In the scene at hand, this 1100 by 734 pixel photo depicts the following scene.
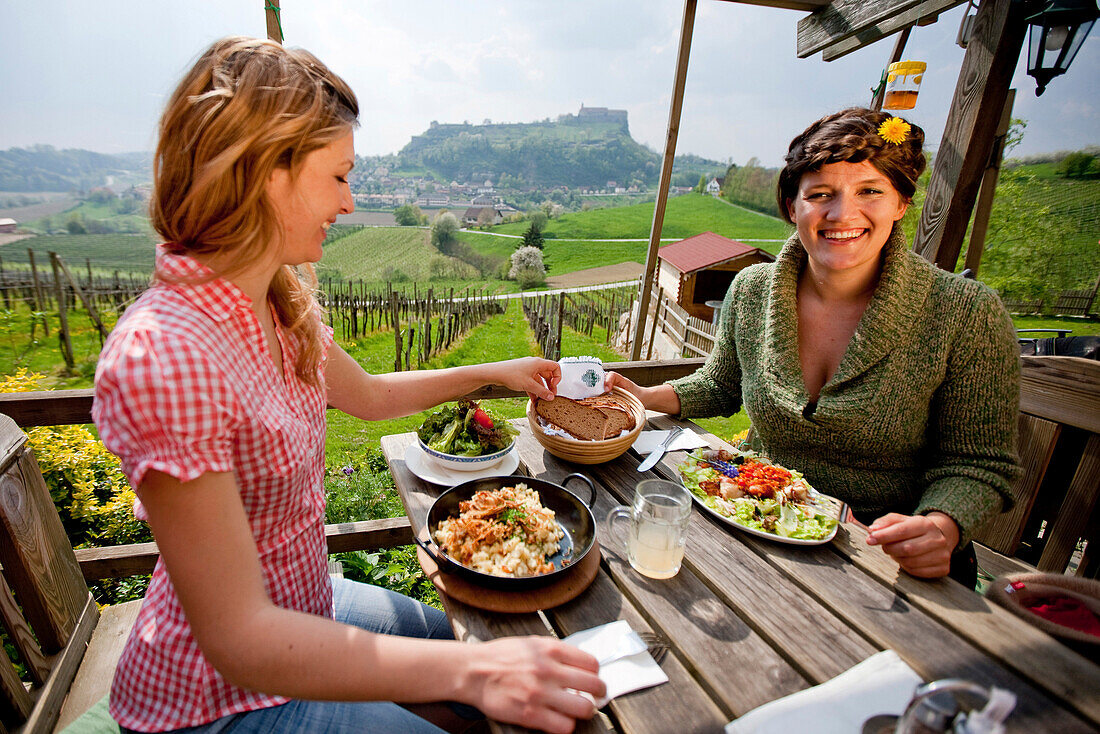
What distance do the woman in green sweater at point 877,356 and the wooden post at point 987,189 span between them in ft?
4.23

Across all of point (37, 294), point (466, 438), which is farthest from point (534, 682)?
point (37, 294)

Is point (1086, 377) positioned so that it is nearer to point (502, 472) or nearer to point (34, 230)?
point (502, 472)

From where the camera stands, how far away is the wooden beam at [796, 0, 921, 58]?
8.80 ft

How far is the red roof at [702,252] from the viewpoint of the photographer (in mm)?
16172

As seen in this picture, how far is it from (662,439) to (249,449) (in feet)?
4.50

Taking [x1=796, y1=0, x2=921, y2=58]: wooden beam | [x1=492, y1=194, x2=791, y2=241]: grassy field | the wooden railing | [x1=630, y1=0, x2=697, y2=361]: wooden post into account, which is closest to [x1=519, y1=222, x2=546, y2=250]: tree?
[x1=492, y1=194, x2=791, y2=241]: grassy field

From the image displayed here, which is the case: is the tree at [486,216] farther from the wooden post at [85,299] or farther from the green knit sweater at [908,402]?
the green knit sweater at [908,402]

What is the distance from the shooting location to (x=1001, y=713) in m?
0.52

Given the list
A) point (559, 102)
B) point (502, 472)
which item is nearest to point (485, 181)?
point (559, 102)

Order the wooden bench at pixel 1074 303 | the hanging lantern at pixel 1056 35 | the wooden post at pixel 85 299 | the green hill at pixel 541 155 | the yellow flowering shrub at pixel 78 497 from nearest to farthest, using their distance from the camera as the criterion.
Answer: the hanging lantern at pixel 1056 35
the yellow flowering shrub at pixel 78 497
the wooden post at pixel 85 299
the wooden bench at pixel 1074 303
the green hill at pixel 541 155

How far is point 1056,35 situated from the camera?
91.2 inches

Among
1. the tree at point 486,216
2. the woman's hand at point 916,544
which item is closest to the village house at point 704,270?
the tree at point 486,216

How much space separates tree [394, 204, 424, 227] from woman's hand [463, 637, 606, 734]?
74.7 feet

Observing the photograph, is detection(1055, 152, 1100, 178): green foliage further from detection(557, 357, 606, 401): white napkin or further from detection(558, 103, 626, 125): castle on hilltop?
detection(558, 103, 626, 125): castle on hilltop
